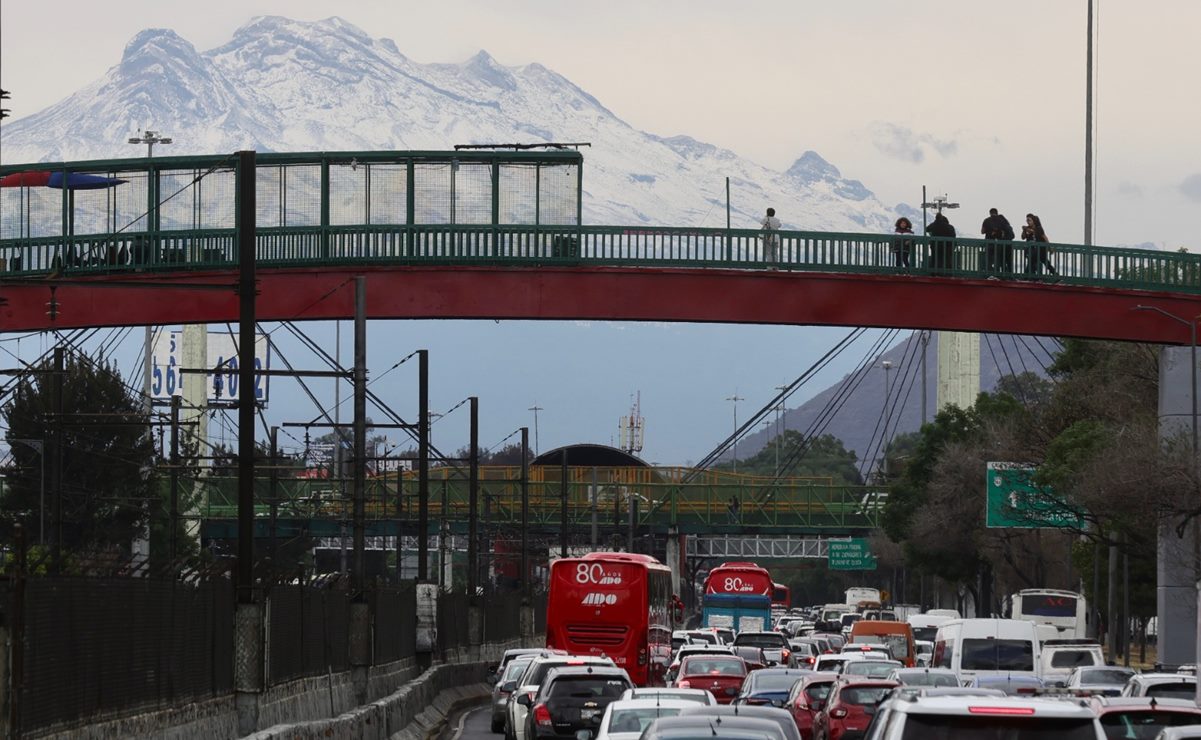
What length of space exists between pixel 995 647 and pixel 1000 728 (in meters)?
28.3

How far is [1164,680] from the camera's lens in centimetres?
3027

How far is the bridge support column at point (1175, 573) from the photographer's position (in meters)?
50.0

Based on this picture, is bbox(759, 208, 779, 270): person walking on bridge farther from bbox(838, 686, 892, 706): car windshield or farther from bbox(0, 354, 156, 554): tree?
bbox(0, 354, 156, 554): tree

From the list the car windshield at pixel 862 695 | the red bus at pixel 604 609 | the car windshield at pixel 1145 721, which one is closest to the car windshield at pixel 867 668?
the car windshield at pixel 862 695

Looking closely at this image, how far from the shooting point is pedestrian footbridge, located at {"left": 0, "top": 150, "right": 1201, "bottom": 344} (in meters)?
44.7

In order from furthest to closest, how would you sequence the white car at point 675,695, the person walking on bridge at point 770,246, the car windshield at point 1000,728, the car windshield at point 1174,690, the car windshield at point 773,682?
the person walking on bridge at point 770,246, the car windshield at point 773,682, the car windshield at point 1174,690, the white car at point 675,695, the car windshield at point 1000,728

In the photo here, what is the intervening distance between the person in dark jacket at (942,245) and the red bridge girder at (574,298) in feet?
2.13

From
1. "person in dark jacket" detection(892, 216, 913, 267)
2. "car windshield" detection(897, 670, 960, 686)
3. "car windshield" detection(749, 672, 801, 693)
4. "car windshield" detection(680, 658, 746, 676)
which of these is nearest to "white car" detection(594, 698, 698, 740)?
"car windshield" detection(897, 670, 960, 686)

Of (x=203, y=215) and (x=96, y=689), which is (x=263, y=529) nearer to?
(x=203, y=215)

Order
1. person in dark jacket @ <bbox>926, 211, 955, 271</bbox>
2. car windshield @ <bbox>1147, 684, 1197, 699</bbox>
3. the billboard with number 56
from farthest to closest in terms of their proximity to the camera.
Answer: the billboard with number 56
person in dark jacket @ <bbox>926, 211, 955, 271</bbox>
car windshield @ <bbox>1147, 684, 1197, 699</bbox>

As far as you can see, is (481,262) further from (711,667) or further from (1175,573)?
(1175,573)

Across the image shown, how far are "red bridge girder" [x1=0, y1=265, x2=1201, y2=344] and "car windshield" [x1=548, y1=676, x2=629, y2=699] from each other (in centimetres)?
1642

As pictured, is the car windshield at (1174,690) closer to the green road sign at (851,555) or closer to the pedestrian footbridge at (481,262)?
the pedestrian footbridge at (481,262)

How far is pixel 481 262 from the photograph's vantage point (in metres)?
45.0
